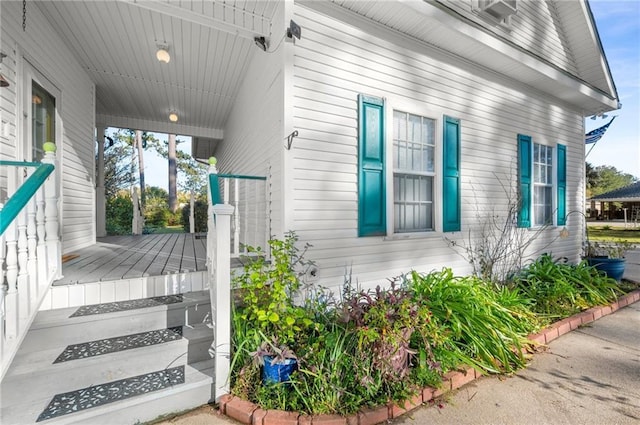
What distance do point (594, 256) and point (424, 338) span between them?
5.78 m

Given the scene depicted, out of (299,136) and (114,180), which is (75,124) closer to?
(299,136)

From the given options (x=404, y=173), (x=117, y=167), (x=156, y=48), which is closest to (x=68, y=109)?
(x=156, y=48)

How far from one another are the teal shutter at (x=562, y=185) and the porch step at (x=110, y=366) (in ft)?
21.3

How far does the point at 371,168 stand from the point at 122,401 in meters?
2.94

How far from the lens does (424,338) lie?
87.7 inches

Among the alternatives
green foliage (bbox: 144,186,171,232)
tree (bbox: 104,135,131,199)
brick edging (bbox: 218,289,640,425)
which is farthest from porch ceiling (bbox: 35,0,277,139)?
tree (bbox: 104,135,131,199)

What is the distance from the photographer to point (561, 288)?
3961 mm

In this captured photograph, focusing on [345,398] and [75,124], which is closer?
[345,398]

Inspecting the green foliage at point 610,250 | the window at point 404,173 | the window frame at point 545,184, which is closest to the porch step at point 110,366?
the window at point 404,173

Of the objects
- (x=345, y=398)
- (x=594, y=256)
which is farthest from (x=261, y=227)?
(x=594, y=256)

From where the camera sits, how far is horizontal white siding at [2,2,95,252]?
2.90 m

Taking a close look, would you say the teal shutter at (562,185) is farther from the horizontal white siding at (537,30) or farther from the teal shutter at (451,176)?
the teal shutter at (451,176)

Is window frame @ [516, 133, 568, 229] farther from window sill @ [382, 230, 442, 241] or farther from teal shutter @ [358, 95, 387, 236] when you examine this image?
teal shutter @ [358, 95, 387, 236]

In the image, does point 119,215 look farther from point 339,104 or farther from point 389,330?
point 389,330
